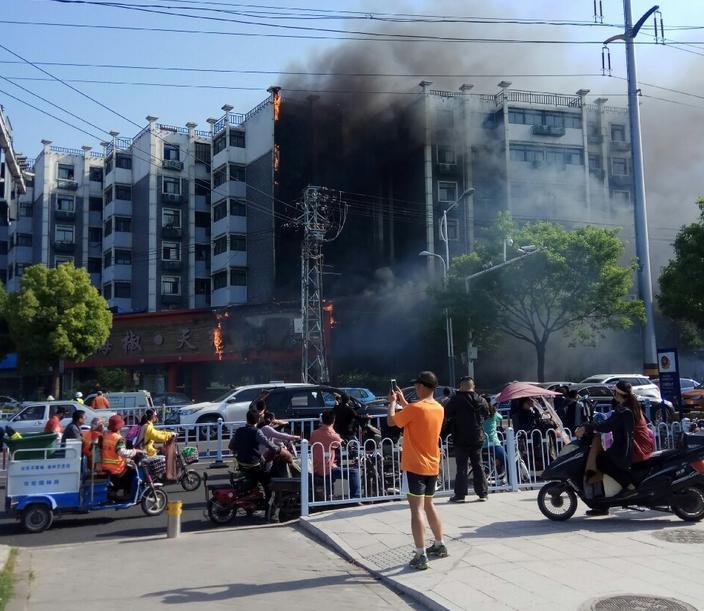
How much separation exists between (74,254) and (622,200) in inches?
1644

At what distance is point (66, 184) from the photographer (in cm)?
5969

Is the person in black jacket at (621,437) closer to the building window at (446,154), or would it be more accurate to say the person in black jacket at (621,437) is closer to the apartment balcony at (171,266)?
the building window at (446,154)

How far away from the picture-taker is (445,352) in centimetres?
4366

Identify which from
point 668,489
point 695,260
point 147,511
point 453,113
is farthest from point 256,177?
point 668,489

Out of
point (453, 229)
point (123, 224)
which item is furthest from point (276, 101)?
point (123, 224)

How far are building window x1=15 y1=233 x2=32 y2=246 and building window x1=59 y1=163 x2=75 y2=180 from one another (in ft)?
18.8

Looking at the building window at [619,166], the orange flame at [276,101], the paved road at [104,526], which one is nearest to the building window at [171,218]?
the orange flame at [276,101]

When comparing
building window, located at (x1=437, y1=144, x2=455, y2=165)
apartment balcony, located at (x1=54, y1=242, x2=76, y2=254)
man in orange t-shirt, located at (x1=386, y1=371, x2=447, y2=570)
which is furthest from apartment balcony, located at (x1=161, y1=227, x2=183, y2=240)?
man in orange t-shirt, located at (x1=386, y1=371, x2=447, y2=570)

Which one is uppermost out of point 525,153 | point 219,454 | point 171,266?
point 525,153

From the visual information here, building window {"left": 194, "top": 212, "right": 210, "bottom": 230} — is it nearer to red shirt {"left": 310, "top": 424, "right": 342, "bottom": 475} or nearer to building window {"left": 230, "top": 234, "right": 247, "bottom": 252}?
building window {"left": 230, "top": 234, "right": 247, "bottom": 252}

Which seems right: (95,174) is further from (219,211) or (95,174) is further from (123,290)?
(219,211)

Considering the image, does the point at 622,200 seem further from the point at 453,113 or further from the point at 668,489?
the point at 668,489

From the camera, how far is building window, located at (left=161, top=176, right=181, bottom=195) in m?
55.4

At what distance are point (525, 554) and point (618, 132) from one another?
49496 millimetres
